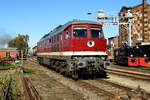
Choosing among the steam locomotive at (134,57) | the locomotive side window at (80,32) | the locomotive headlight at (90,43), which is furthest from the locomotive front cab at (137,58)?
the locomotive side window at (80,32)

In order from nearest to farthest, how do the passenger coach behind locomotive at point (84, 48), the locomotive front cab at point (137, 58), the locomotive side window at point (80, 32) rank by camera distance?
the passenger coach behind locomotive at point (84, 48), the locomotive side window at point (80, 32), the locomotive front cab at point (137, 58)

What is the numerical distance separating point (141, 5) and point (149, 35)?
738 centimetres

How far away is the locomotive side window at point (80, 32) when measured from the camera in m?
15.5

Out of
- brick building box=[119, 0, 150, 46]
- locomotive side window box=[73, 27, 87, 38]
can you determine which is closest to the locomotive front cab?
locomotive side window box=[73, 27, 87, 38]

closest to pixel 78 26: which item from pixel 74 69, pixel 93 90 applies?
pixel 74 69

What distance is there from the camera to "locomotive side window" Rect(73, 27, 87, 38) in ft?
50.8

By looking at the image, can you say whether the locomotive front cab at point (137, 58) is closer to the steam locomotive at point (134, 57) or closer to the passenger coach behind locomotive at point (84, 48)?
the steam locomotive at point (134, 57)

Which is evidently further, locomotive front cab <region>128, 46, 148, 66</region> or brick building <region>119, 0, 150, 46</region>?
brick building <region>119, 0, 150, 46</region>

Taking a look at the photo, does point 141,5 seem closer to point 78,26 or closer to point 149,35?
point 149,35

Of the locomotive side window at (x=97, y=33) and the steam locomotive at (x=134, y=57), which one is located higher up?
the locomotive side window at (x=97, y=33)

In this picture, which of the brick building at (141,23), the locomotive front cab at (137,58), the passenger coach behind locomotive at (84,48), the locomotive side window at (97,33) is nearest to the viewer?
the passenger coach behind locomotive at (84,48)

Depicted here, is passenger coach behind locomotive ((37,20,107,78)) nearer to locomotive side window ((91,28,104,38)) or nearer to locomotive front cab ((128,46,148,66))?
locomotive side window ((91,28,104,38))

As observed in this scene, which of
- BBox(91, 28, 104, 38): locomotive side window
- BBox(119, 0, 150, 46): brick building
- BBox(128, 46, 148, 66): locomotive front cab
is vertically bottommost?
BBox(128, 46, 148, 66): locomotive front cab

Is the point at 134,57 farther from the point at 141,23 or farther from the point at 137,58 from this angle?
the point at 141,23
